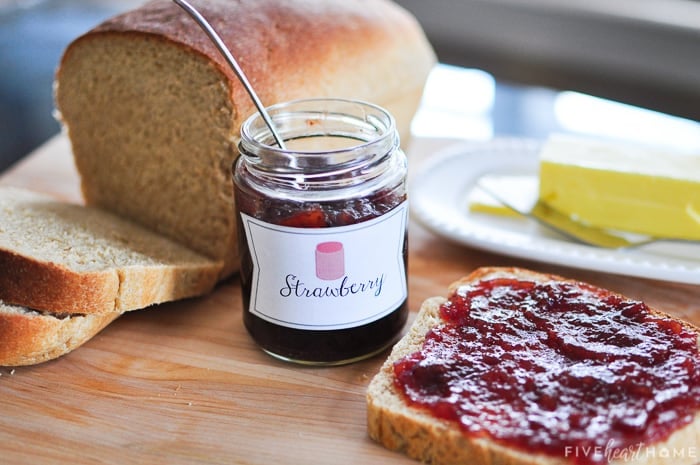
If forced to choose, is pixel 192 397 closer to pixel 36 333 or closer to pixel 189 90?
pixel 36 333

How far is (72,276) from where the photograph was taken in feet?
7.45

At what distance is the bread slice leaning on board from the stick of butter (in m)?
1.29

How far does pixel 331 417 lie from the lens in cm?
216

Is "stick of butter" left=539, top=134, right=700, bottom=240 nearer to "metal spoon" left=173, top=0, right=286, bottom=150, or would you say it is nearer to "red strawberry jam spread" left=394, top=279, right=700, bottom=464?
"red strawberry jam spread" left=394, top=279, right=700, bottom=464

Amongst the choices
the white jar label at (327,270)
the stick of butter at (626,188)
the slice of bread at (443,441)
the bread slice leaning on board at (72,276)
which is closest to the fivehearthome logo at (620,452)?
the slice of bread at (443,441)

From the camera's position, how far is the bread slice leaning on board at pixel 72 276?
2.27m

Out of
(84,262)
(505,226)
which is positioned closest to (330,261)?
(84,262)

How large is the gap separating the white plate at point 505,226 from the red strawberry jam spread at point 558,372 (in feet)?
1.20

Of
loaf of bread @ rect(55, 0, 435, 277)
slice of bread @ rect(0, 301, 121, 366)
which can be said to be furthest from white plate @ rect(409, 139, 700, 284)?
slice of bread @ rect(0, 301, 121, 366)

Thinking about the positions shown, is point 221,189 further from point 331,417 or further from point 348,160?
point 331,417

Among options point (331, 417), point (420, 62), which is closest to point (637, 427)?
point (331, 417)

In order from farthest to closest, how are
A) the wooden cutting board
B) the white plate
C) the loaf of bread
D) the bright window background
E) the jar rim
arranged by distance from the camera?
the bright window background, the white plate, the loaf of bread, the jar rim, the wooden cutting board

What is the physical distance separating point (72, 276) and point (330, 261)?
0.74m

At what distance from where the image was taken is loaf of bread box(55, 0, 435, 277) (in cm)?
257
